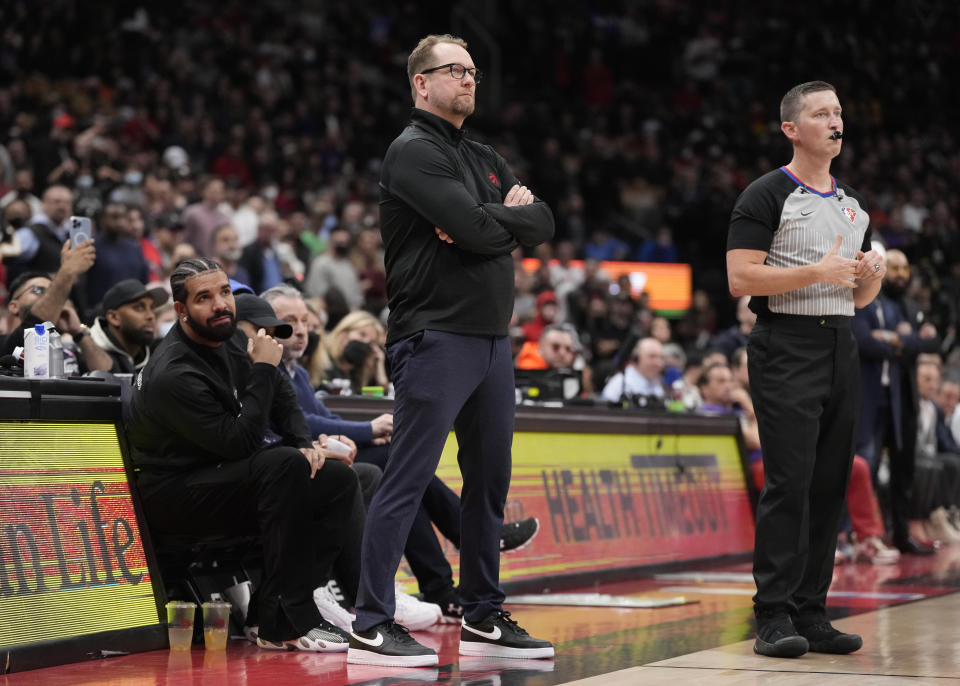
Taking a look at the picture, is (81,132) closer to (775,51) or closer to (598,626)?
(598,626)

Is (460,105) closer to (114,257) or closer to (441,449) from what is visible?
(441,449)

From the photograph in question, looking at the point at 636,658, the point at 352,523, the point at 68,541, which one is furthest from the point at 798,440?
the point at 68,541

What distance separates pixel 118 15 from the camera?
1845 cm

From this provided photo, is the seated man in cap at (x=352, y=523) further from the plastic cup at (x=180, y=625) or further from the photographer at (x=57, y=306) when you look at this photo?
the photographer at (x=57, y=306)

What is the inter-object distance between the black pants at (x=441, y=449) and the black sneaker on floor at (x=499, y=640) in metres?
0.05

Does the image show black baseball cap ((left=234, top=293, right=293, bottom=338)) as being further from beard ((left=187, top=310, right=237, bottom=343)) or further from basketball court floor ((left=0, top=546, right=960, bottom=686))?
basketball court floor ((left=0, top=546, right=960, bottom=686))

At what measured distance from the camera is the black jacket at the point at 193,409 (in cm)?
550

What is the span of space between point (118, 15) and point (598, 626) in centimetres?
1430

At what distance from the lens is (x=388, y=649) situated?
504cm

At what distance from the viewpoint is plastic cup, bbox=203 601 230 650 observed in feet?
18.5

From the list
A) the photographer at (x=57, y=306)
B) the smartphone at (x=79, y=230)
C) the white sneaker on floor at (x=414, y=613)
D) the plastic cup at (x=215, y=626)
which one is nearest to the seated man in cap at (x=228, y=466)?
the plastic cup at (x=215, y=626)

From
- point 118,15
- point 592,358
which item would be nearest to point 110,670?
point 592,358

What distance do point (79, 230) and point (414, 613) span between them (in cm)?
293

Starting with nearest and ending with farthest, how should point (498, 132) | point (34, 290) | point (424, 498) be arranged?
point (424, 498), point (34, 290), point (498, 132)
